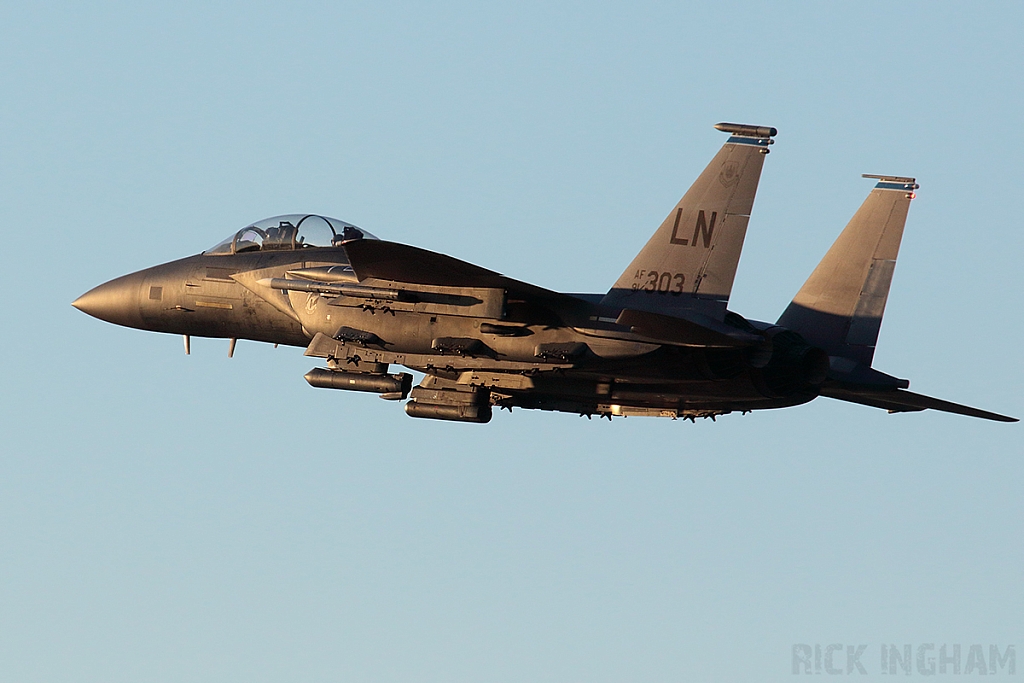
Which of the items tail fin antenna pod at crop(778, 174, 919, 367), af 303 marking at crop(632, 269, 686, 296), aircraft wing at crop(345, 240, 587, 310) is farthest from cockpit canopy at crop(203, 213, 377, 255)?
tail fin antenna pod at crop(778, 174, 919, 367)

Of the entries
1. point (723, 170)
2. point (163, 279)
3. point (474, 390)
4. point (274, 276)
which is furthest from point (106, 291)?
point (723, 170)

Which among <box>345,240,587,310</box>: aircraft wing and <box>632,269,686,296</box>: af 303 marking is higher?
<box>632,269,686,296</box>: af 303 marking

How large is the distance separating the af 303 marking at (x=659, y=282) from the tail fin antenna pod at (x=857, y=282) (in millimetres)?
3933

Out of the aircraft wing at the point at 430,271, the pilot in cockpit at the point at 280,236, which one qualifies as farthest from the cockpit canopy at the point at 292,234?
the aircraft wing at the point at 430,271

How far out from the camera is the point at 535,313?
24609 mm

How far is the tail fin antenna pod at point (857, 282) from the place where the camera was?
27.3 m

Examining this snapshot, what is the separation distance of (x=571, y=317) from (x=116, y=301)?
9026mm

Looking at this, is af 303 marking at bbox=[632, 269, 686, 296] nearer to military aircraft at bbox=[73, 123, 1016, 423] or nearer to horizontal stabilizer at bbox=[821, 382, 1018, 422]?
military aircraft at bbox=[73, 123, 1016, 423]

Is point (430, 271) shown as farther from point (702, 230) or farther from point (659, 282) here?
point (702, 230)

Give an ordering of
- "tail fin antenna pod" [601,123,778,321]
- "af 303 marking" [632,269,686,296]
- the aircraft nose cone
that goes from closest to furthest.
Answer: "tail fin antenna pod" [601,123,778,321]
"af 303 marking" [632,269,686,296]
the aircraft nose cone

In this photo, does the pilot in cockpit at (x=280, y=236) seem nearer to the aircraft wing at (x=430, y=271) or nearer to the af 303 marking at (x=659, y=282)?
the aircraft wing at (x=430, y=271)

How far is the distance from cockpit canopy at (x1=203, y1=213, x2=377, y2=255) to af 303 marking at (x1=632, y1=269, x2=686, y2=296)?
196 inches

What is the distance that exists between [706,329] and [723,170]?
8.20 feet

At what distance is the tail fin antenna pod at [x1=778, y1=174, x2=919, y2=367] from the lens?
27.3 meters
